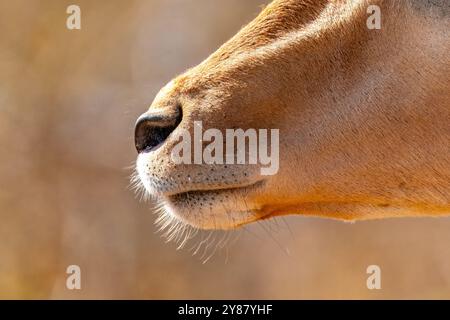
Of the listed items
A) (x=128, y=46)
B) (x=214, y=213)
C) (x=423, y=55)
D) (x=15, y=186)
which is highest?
(x=128, y=46)

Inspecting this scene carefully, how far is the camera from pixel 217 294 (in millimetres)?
8570

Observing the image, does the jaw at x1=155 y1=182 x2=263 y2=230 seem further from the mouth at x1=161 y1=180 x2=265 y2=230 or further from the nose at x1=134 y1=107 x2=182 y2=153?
the nose at x1=134 y1=107 x2=182 y2=153

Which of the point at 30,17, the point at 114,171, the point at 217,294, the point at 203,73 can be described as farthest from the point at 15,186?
the point at 203,73

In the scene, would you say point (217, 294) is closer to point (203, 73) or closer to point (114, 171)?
point (114, 171)

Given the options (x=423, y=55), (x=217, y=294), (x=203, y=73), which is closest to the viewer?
(x=423, y=55)

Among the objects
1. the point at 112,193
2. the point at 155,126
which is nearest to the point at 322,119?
the point at 155,126

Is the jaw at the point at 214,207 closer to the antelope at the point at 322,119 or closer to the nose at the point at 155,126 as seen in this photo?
the antelope at the point at 322,119

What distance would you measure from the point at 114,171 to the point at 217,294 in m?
1.51

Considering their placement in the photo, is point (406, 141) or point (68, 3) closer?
point (406, 141)

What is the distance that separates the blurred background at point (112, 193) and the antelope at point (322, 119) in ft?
18.4

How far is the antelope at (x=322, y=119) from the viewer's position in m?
2.82

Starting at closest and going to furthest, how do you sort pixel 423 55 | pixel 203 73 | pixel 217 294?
1. pixel 423 55
2. pixel 203 73
3. pixel 217 294

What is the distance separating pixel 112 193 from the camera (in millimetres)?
8852

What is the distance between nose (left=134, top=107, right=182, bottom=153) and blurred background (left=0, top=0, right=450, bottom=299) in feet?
18.3
